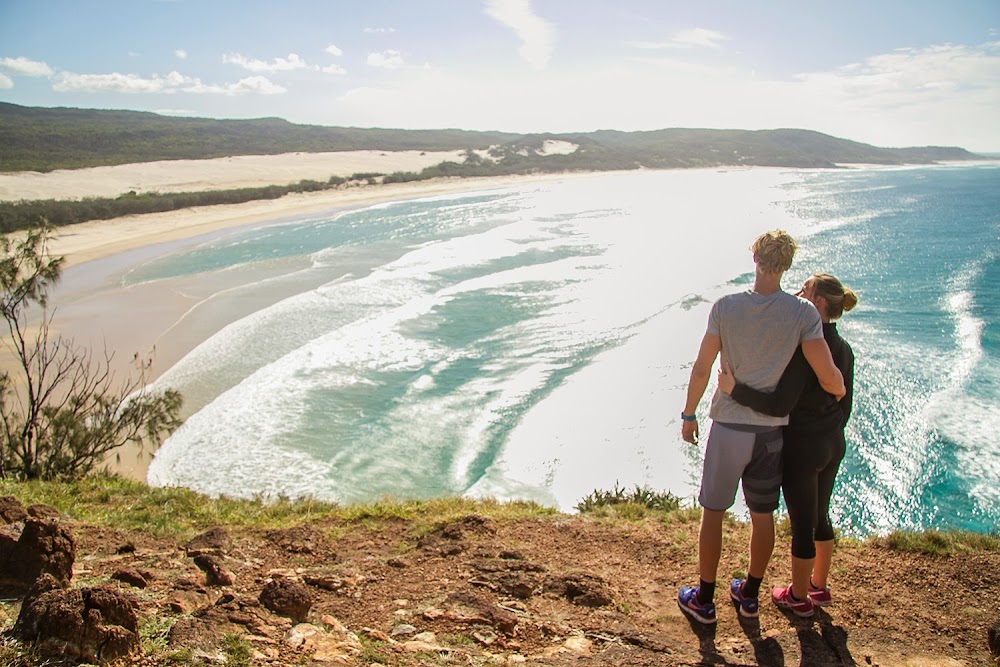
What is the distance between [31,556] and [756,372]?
3790mm

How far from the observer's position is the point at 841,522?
27.5 ft

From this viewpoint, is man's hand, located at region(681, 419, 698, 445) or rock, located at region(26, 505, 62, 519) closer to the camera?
man's hand, located at region(681, 419, 698, 445)

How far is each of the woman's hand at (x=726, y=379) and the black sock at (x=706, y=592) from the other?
1090 mm

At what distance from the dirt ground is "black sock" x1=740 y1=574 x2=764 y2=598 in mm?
149

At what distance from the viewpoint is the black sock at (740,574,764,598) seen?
145 inches

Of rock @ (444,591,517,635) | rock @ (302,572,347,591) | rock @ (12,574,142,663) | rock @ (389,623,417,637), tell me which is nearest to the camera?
rock @ (12,574,142,663)

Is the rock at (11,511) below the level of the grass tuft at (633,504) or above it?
above

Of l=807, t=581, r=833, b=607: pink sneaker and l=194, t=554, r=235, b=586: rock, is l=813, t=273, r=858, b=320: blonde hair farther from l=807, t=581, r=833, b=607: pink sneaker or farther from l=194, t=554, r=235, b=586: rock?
l=194, t=554, r=235, b=586: rock

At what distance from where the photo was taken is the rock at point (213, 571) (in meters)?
3.98

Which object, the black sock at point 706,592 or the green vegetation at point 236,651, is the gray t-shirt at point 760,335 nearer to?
the black sock at point 706,592

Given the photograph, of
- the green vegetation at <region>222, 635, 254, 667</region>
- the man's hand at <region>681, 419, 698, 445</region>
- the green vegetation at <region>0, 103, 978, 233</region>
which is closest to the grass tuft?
the man's hand at <region>681, 419, 698, 445</region>

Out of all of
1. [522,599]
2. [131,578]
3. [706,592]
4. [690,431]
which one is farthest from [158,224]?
[706,592]

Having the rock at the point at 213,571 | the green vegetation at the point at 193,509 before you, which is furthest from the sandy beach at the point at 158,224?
the rock at the point at 213,571

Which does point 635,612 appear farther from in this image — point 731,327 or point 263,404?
point 263,404
